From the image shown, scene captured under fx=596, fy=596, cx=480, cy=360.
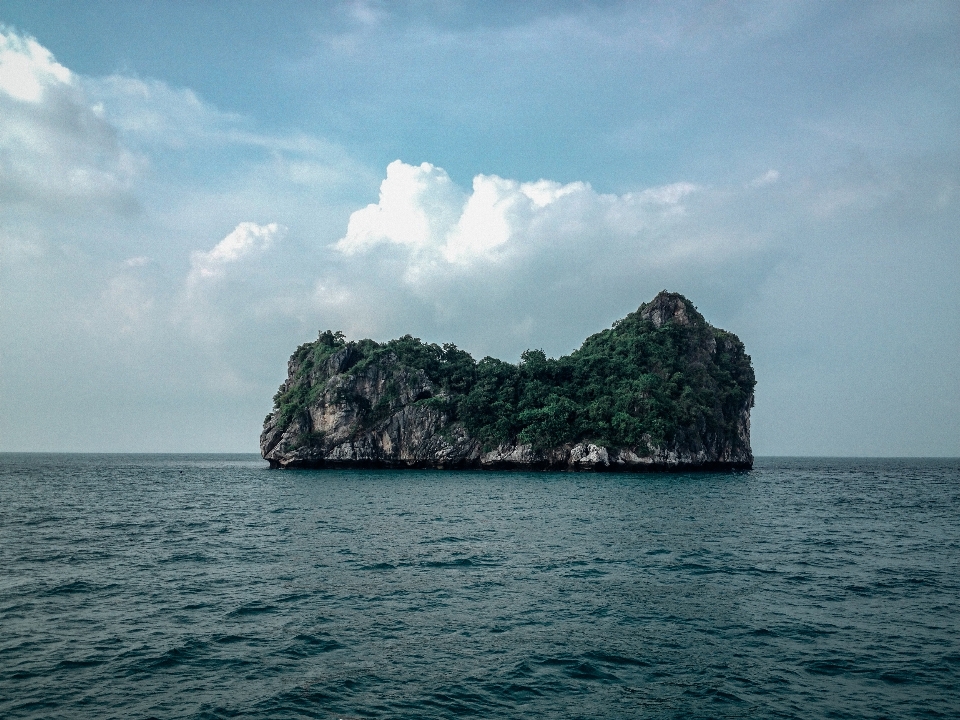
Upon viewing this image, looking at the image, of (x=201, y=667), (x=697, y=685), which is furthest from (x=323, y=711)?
(x=697, y=685)

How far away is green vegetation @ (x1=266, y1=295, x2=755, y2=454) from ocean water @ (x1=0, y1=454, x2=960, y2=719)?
7586 cm

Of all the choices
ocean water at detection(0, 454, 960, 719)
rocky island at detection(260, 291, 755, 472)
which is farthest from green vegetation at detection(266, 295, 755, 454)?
ocean water at detection(0, 454, 960, 719)

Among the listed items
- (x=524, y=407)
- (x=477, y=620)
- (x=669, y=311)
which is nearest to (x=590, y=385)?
(x=524, y=407)

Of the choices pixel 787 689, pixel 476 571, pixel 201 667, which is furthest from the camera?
pixel 476 571

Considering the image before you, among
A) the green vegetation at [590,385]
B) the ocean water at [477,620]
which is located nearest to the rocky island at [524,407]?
the green vegetation at [590,385]

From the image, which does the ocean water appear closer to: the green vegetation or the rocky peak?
the green vegetation

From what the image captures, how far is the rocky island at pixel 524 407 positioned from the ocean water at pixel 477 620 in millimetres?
74821

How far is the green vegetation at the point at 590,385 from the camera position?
386 ft

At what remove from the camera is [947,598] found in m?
22.7

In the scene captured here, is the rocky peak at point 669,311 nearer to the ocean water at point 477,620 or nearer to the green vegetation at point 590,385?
the green vegetation at point 590,385

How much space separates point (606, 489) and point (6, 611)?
2400 inches

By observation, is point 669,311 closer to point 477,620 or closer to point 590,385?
point 590,385

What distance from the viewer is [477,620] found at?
1908 cm

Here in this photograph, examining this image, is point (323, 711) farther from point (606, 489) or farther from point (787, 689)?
point (606, 489)
